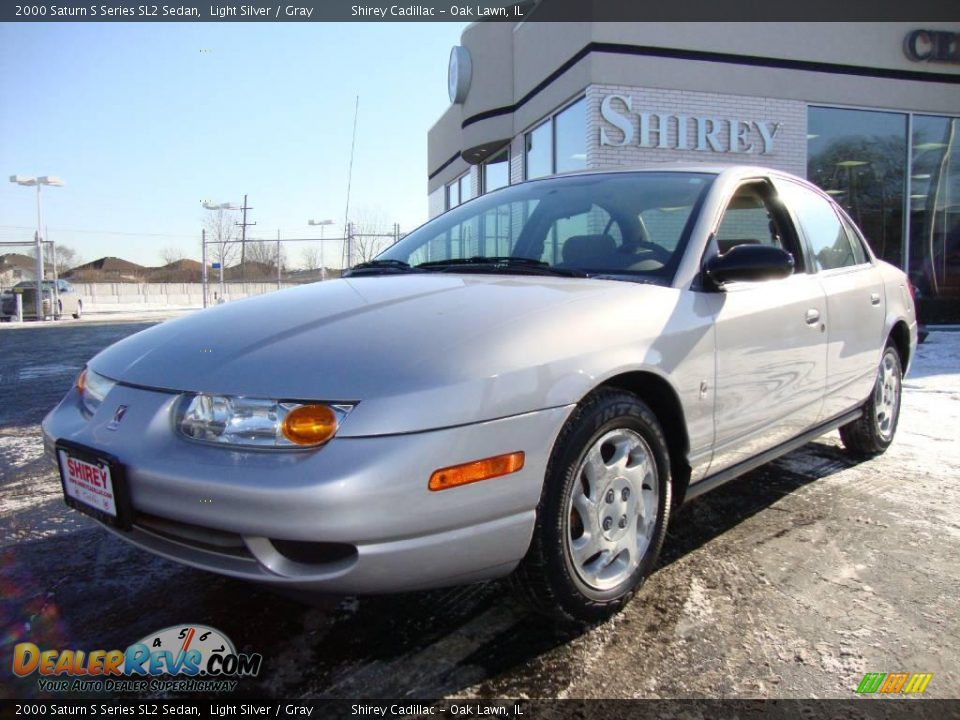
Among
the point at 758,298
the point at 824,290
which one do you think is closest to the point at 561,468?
the point at 758,298

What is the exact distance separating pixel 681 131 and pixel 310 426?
30.6 feet

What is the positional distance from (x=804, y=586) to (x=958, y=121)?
490 inches

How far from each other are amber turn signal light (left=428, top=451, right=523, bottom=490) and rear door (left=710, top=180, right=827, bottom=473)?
3.36 feet

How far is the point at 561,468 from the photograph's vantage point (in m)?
1.91

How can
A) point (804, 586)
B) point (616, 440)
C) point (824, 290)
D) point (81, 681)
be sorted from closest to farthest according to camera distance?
point (81, 681)
point (616, 440)
point (804, 586)
point (824, 290)

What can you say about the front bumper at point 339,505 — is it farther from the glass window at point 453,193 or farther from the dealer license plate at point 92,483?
the glass window at point 453,193

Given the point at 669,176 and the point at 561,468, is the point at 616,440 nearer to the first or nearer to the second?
the point at 561,468

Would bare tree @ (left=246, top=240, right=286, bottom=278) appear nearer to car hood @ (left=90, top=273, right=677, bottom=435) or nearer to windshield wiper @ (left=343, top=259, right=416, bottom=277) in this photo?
windshield wiper @ (left=343, top=259, right=416, bottom=277)

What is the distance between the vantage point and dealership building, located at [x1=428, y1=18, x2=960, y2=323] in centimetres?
955

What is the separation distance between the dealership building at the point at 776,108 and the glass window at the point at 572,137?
3cm

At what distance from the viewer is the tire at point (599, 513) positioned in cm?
191

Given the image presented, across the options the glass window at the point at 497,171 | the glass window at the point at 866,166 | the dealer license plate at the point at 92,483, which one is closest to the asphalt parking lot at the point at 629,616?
the dealer license plate at the point at 92,483

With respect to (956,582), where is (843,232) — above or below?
above

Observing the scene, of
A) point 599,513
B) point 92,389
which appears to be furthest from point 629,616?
point 92,389
